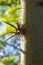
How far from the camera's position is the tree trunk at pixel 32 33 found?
2.30 feet

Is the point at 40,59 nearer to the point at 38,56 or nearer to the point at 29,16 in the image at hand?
the point at 38,56

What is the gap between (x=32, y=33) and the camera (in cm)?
72

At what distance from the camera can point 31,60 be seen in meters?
0.70

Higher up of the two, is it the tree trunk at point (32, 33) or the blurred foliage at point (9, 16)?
the tree trunk at point (32, 33)

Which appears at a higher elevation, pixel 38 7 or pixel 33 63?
pixel 38 7

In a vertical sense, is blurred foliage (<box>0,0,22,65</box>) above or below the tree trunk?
below

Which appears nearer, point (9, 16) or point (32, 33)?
point (32, 33)

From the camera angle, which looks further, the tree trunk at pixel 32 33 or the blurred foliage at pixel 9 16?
the blurred foliage at pixel 9 16

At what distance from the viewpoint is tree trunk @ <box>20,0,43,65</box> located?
701 millimetres

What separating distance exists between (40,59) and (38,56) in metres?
0.04

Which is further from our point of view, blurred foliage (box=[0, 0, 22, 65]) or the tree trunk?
blurred foliage (box=[0, 0, 22, 65])

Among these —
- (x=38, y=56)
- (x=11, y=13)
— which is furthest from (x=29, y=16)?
(x=11, y=13)

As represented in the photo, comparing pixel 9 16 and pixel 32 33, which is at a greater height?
pixel 32 33

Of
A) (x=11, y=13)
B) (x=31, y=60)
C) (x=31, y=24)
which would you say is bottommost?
(x=11, y=13)
